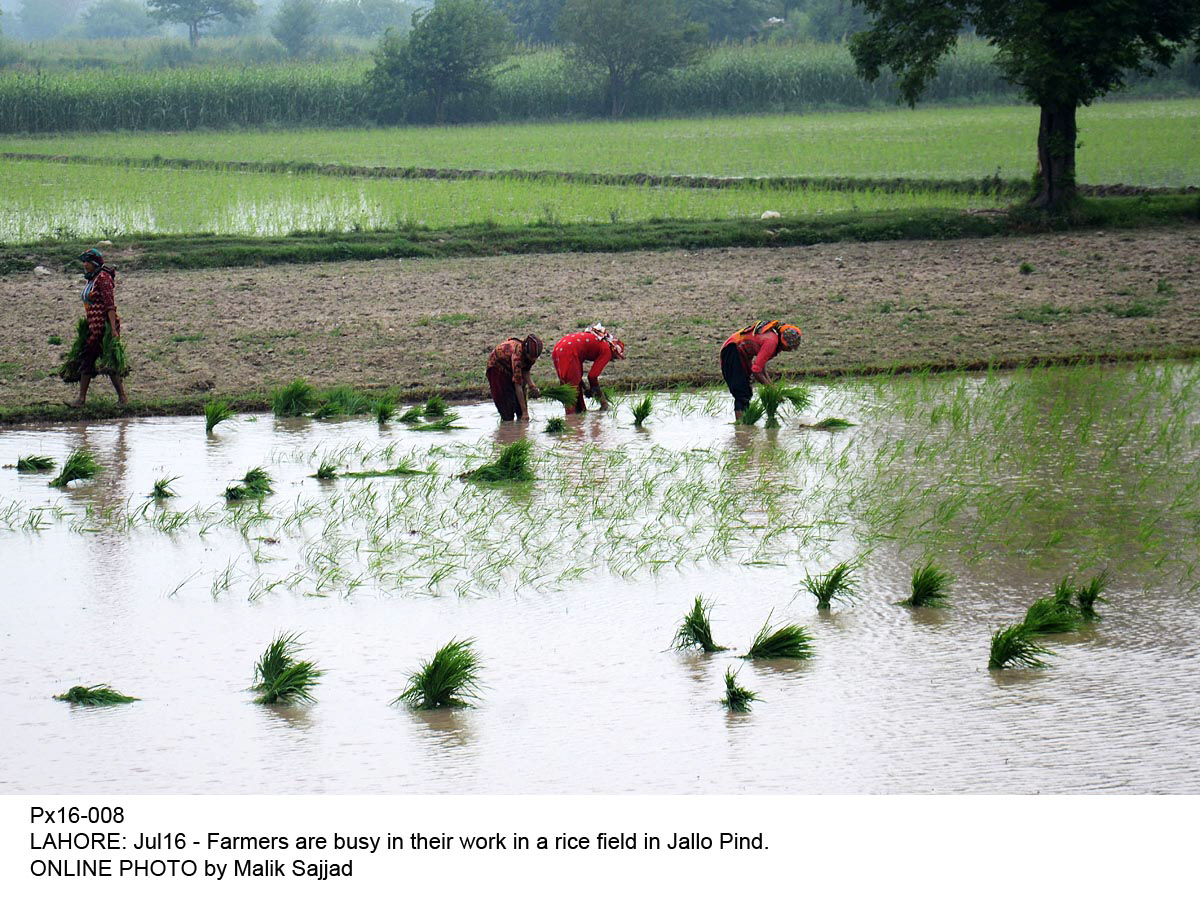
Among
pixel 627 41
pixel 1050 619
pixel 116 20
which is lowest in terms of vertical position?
pixel 1050 619

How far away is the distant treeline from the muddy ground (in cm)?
2588

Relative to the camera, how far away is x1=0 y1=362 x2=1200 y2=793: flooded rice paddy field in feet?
17.9

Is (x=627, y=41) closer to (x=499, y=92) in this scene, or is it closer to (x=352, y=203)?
(x=499, y=92)

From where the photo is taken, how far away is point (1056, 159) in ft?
68.3

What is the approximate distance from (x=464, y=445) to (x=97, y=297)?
3.66 m

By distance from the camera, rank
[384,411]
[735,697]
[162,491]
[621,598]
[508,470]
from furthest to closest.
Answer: [384,411], [508,470], [162,491], [621,598], [735,697]

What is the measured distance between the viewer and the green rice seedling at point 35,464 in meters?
10.1

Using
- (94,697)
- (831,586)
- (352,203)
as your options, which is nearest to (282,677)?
(94,697)

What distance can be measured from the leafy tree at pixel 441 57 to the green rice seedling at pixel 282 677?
40.9m

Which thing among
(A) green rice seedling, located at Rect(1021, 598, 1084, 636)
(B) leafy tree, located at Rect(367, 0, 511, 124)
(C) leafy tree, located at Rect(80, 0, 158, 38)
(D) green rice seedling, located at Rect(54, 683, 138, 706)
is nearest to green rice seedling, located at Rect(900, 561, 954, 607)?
(A) green rice seedling, located at Rect(1021, 598, 1084, 636)

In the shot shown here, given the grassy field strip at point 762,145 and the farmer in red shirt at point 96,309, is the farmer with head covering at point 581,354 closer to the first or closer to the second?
the farmer in red shirt at point 96,309

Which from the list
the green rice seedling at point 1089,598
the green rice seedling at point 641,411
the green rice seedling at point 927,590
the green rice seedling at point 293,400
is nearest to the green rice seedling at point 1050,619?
the green rice seedling at point 1089,598

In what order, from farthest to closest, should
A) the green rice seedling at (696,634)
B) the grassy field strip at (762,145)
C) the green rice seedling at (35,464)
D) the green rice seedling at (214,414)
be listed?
the grassy field strip at (762,145)
the green rice seedling at (214,414)
the green rice seedling at (35,464)
the green rice seedling at (696,634)

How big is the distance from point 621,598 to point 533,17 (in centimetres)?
6305
